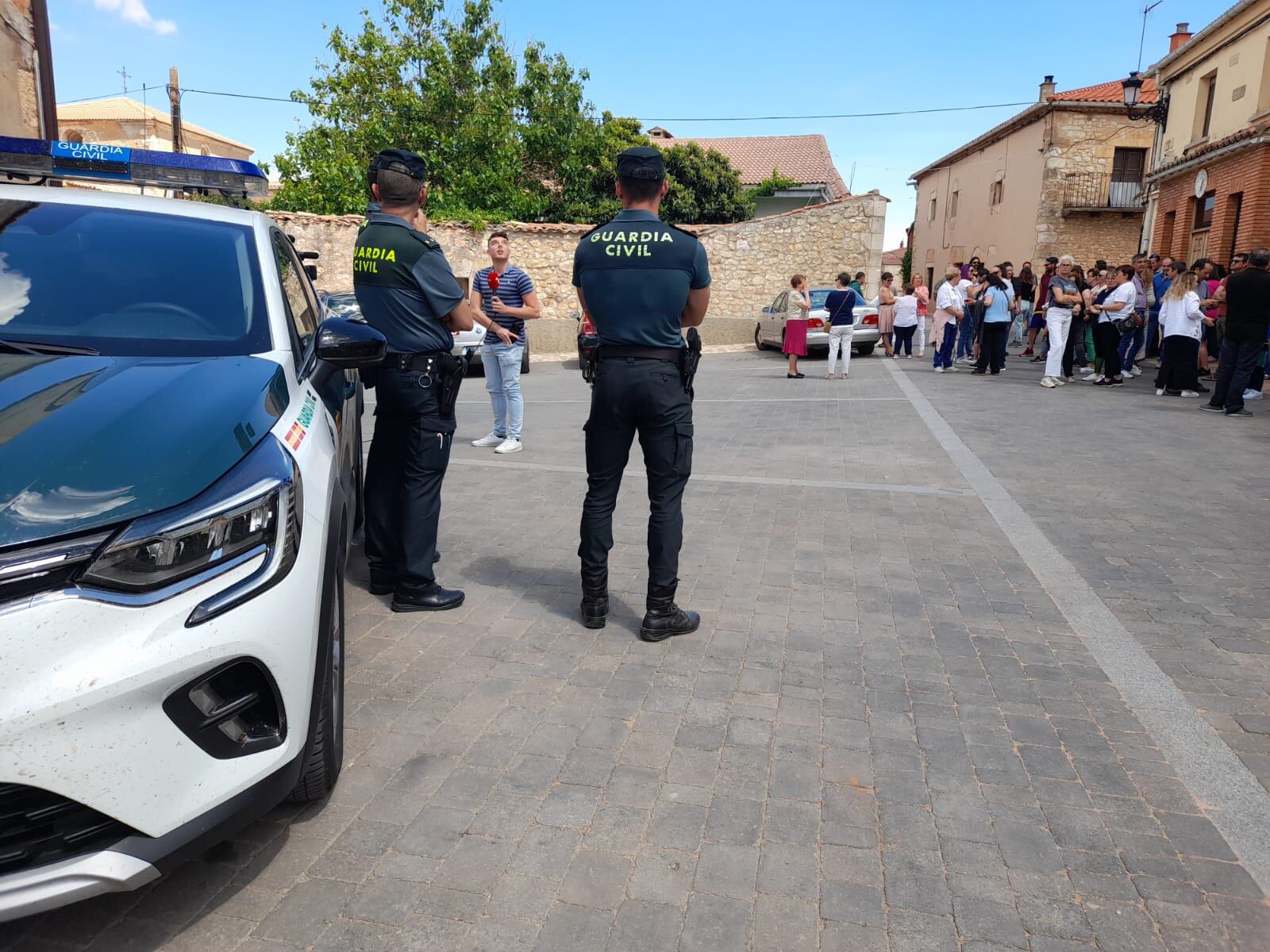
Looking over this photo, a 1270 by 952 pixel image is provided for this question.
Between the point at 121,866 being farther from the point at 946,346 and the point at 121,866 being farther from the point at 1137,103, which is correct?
the point at 1137,103

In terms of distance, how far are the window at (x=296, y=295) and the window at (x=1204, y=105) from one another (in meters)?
23.1

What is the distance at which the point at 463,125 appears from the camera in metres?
24.3

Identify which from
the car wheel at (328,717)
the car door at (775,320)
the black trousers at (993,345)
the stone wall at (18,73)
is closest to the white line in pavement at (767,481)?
the car wheel at (328,717)

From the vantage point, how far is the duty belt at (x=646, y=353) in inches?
145

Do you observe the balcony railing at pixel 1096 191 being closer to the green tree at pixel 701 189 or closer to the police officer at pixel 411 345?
the green tree at pixel 701 189

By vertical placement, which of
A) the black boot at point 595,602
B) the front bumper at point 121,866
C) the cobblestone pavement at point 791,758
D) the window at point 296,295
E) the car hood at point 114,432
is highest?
the window at point 296,295

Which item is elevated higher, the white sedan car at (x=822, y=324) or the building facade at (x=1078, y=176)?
the building facade at (x=1078, y=176)

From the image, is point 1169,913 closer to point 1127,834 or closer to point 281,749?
point 1127,834

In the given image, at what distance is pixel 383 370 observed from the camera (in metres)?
4.00

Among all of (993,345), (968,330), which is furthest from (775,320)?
(993,345)

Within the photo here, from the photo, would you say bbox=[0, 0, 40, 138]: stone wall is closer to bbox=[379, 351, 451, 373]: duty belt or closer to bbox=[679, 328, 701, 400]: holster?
bbox=[379, 351, 451, 373]: duty belt

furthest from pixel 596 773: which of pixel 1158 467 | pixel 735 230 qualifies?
pixel 735 230

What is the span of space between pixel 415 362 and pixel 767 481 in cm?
371

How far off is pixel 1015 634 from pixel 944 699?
0.84 m
